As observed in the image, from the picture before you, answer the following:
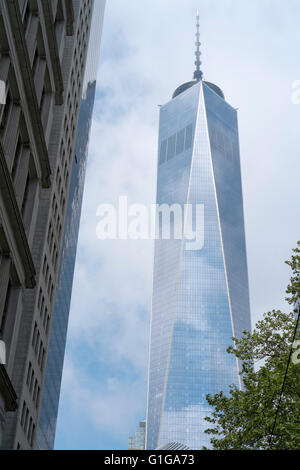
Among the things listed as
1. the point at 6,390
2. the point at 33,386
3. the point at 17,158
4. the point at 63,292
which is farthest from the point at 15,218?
the point at 63,292

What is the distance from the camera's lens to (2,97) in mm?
23047

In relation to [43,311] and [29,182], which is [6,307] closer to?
[29,182]

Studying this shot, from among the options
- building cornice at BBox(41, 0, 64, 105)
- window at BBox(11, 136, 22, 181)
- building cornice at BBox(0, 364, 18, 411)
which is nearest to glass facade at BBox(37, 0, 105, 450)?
building cornice at BBox(41, 0, 64, 105)

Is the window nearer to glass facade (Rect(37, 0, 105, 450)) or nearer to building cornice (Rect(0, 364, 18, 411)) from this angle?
building cornice (Rect(0, 364, 18, 411))

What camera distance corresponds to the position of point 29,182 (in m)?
29.8

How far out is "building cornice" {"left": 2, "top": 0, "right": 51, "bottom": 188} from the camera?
76.6 feet

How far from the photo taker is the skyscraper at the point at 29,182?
Answer: 23.6 meters

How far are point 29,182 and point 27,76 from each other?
563cm

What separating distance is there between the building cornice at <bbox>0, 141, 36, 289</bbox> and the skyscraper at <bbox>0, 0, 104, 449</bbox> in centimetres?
3
